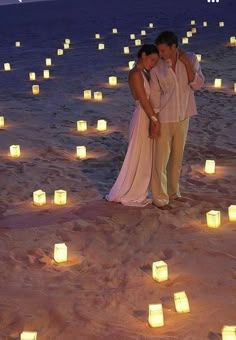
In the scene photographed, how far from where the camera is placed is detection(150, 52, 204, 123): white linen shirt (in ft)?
18.4

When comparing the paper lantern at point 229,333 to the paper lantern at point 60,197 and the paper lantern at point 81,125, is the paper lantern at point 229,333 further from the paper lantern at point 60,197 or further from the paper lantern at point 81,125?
the paper lantern at point 81,125

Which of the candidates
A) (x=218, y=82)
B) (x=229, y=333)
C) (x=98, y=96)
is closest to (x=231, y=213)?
(x=229, y=333)

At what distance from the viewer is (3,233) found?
18.6 feet

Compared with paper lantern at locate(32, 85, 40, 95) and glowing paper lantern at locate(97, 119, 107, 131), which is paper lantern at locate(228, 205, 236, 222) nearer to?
glowing paper lantern at locate(97, 119, 107, 131)

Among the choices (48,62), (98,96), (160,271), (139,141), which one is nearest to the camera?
(160,271)

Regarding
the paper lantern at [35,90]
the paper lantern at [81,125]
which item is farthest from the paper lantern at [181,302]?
the paper lantern at [35,90]

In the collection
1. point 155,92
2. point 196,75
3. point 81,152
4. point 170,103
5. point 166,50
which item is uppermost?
point 166,50

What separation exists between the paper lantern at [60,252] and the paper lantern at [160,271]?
2.66ft

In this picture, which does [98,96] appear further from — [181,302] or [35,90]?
[181,302]

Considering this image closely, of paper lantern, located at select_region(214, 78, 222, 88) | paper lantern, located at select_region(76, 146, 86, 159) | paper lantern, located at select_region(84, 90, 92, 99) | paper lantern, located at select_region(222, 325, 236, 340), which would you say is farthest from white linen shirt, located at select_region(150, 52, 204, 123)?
paper lantern, located at select_region(214, 78, 222, 88)

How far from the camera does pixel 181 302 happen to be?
4207mm

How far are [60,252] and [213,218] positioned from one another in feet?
4.98

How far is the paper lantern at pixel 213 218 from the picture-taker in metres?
5.62

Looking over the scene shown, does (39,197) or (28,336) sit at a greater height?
(28,336)
